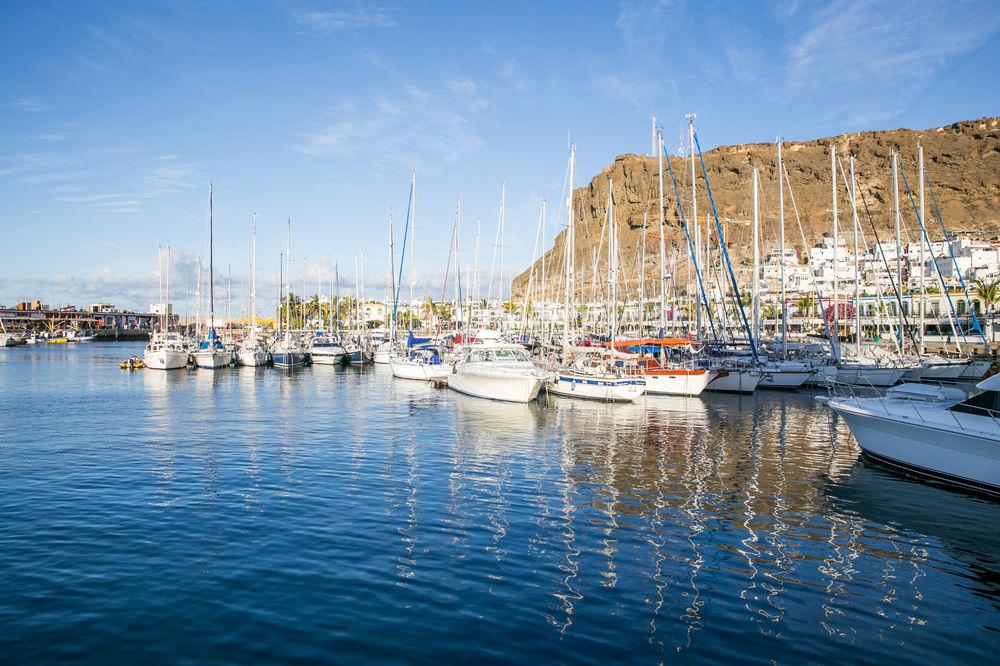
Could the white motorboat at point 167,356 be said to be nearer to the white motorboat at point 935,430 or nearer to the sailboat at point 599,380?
the sailboat at point 599,380

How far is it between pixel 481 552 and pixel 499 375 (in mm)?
23982

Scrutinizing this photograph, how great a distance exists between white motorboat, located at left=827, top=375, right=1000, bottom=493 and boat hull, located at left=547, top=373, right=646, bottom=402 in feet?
51.9

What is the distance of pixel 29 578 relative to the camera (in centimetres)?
1048

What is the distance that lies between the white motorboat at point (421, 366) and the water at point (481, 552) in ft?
81.7

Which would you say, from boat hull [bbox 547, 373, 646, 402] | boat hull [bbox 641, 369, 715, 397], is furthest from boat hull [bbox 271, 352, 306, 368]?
boat hull [bbox 641, 369, 715, 397]

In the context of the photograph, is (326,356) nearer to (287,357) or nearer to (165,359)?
(287,357)

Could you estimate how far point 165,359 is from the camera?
199 ft

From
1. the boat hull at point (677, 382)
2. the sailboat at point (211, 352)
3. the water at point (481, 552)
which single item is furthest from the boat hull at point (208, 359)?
the boat hull at point (677, 382)

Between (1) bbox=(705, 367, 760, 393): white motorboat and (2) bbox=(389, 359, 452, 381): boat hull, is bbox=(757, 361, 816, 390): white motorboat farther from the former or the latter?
(2) bbox=(389, 359, 452, 381): boat hull

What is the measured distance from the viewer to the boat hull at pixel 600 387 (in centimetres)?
3662

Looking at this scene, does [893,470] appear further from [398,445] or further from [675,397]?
[675,397]

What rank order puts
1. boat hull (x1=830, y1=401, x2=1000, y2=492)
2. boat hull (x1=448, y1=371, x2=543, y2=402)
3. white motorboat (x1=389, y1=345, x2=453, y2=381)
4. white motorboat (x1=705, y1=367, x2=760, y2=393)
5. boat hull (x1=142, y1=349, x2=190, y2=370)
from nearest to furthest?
1. boat hull (x1=830, y1=401, x2=1000, y2=492)
2. boat hull (x1=448, y1=371, x2=543, y2=402)
3. white motorboat (x1=705, y1=367, x2=760, y2=393)
4. white motorboat (x1=389, y1=345, x2=453, y2=381)
5. boat hull (x1=142, y1=349, x2=190, y2=370)

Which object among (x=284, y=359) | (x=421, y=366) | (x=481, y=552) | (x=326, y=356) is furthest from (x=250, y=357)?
(x=481, y=552)

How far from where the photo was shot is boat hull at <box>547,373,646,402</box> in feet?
120
